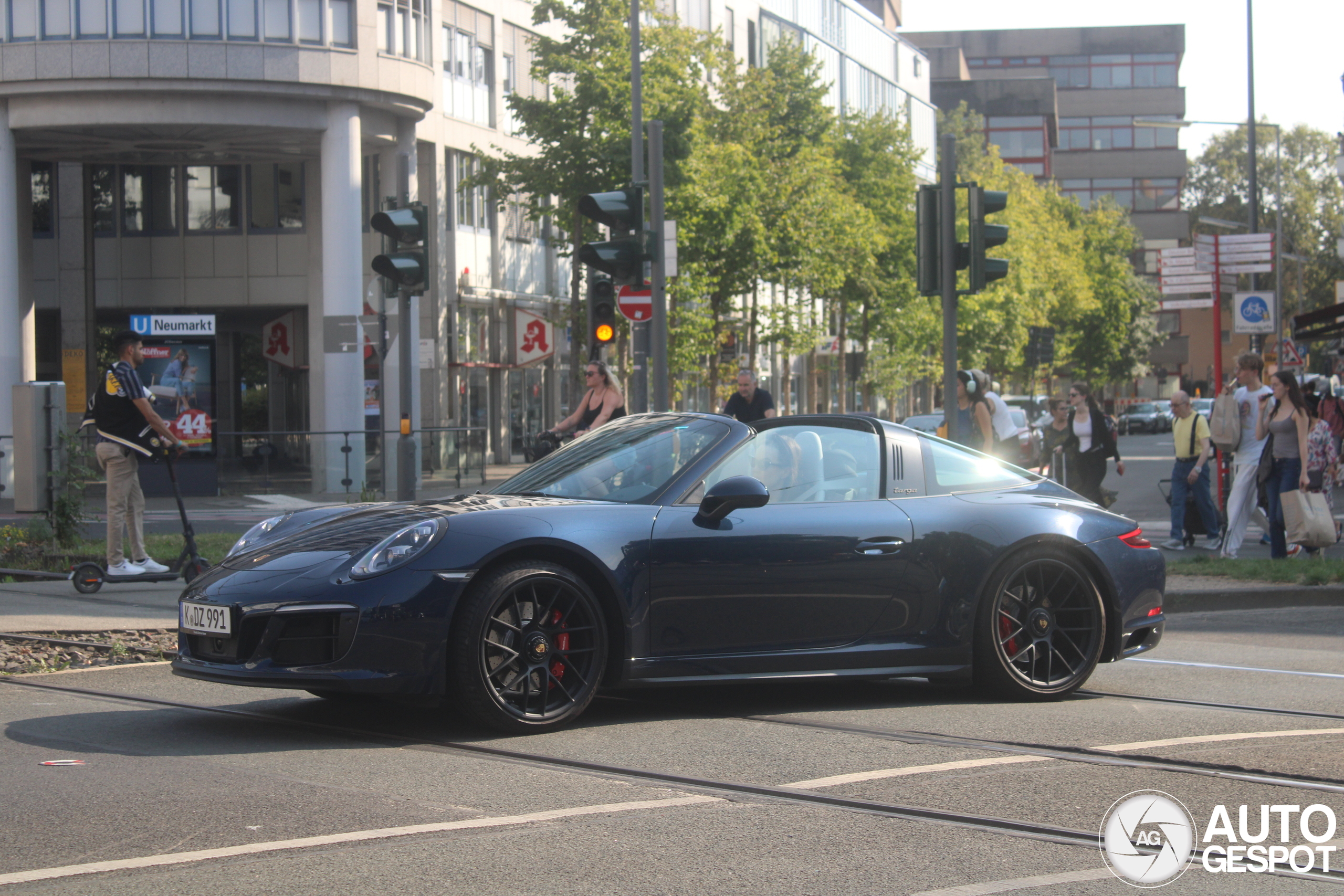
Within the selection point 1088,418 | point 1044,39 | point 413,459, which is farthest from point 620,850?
point 1044,39

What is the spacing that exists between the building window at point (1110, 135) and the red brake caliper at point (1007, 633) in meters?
111

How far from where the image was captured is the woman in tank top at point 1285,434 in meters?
12.9

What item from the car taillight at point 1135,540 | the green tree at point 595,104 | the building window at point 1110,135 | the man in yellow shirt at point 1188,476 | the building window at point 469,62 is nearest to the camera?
the car taillight at point 1135,540

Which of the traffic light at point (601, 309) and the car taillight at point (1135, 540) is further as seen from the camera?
the traffic light at point (601, 309)

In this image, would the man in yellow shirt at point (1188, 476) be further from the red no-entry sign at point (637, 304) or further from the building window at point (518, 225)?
the building window at point (518, 225)

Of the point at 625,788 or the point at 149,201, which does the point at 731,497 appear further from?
the point at 149,201

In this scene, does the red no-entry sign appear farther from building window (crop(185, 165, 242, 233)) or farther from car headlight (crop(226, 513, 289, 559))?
building window (crop(185, 165, 242, 233))

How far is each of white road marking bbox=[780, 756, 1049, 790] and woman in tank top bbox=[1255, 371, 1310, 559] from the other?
8.14 metres

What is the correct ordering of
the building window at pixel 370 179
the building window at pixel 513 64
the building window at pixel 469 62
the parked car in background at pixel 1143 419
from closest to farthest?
the building window at pixel 370 179 < the building window at pixel 469 62 < the building window at pixel 513 64 < the parked car in background at pixel 1143 419

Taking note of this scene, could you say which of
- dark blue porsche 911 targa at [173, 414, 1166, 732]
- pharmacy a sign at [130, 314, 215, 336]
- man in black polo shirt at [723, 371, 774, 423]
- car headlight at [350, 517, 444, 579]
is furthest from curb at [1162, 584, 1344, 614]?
pharmacy a sign at [130, 314, 215, 336]

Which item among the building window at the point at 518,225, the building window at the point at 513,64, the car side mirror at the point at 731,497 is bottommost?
the car side mirror at the point at 731,497

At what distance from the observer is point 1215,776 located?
5426 millimetres

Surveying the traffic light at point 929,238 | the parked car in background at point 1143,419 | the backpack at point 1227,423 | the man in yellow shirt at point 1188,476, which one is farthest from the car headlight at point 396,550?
the parked car in background at point 1143,419

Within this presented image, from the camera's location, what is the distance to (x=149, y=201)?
36500mm
